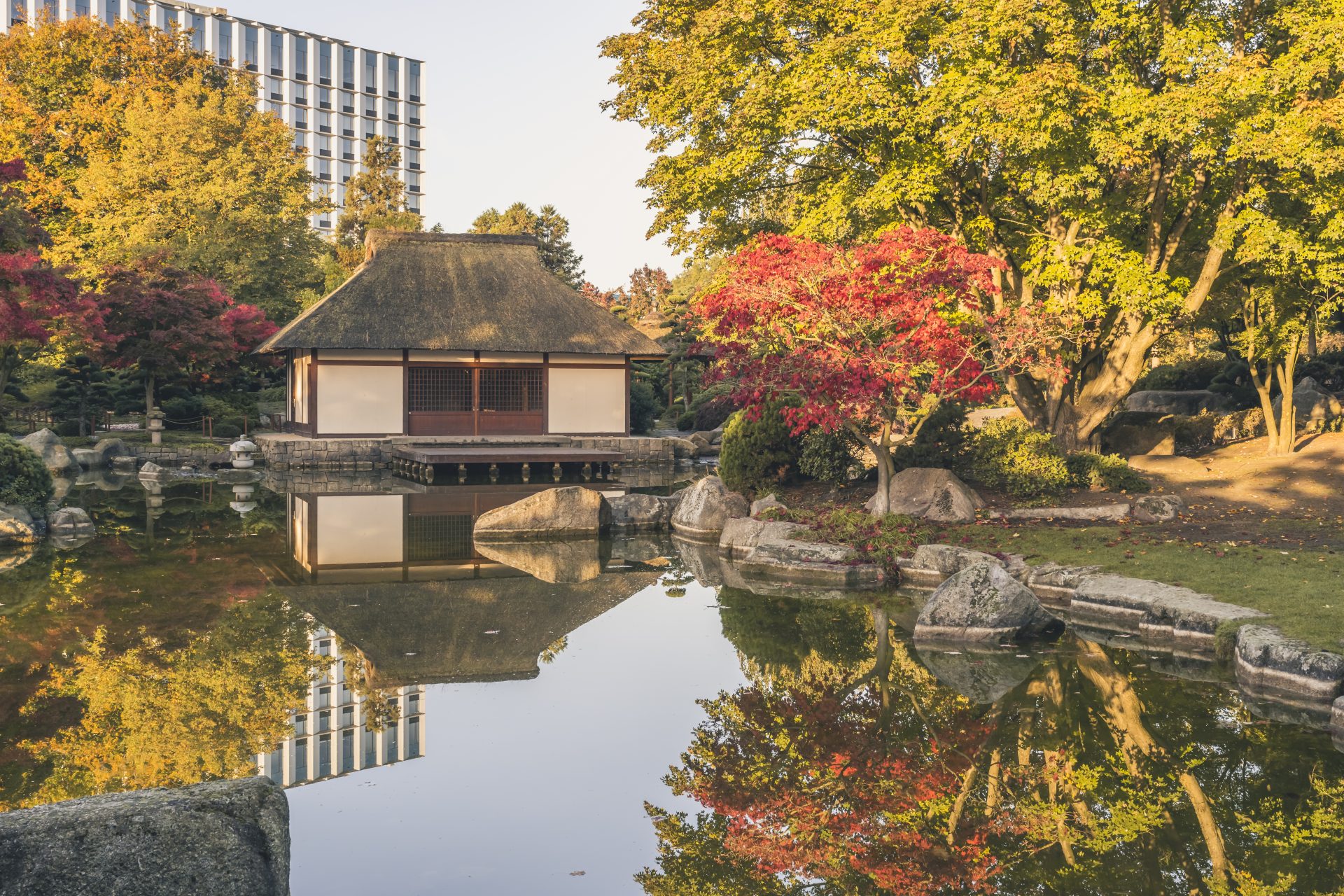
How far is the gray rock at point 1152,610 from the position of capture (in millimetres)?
8414

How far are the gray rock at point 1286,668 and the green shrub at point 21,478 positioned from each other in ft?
47.0

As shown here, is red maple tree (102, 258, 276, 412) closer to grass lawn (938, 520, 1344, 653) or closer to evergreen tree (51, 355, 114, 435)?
evergreen tree (51, 355, 114, 435)

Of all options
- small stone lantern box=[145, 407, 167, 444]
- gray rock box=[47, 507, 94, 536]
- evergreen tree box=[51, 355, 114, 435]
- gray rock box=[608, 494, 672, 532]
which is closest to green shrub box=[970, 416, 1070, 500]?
gray rock box=[608, 494, 672, 532]

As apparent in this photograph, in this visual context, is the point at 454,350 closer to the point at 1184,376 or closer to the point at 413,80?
the point at 1184,376

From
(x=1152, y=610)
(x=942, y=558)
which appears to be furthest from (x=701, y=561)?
(x=1152, y=610)

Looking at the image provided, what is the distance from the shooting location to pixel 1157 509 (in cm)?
1328

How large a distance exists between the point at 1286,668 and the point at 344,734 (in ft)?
20.8

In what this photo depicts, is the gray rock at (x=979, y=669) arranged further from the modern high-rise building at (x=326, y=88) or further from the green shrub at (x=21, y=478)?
the modern high-rise building at (x=326, y=88)

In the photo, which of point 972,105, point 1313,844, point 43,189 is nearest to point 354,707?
point 1313,844

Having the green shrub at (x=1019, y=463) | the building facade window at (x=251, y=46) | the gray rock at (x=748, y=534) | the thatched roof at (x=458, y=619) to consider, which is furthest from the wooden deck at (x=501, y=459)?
the building facade window at (x=251, y=46)

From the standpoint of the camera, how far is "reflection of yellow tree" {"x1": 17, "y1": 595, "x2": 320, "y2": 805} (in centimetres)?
558

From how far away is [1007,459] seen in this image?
14.0 m

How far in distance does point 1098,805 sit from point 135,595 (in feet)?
29.1

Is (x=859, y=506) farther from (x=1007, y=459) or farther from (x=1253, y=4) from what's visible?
(x=1253, y=4)
